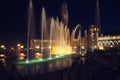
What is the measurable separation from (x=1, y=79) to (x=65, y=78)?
4.01 metres

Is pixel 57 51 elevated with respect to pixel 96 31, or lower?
lower

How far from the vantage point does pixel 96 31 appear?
10612 centimetres

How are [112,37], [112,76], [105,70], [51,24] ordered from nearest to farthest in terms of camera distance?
[112,76] → [105,70] → [51,24] → [112,37]

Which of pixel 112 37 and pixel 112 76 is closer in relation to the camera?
pixel 112 76

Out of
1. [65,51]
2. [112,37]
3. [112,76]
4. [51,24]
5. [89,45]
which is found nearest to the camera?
[112,76]

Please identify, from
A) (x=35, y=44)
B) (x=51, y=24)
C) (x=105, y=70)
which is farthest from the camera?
(x=35, y=44)

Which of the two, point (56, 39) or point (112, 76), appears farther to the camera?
point (56, 39)

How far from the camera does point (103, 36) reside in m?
123

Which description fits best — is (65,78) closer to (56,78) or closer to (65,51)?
(56,78)

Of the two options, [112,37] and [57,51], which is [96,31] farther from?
[57,51]

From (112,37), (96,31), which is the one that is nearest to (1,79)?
(96,31)

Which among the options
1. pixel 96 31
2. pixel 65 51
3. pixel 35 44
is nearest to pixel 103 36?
Result: pixel 96 31

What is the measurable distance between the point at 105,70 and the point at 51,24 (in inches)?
1064

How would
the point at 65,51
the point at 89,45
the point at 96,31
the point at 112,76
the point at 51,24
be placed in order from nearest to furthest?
the point at 112,76 < the point at 51,24 < the point at 65,51 < the point at 89,45 < the point at 96,31
